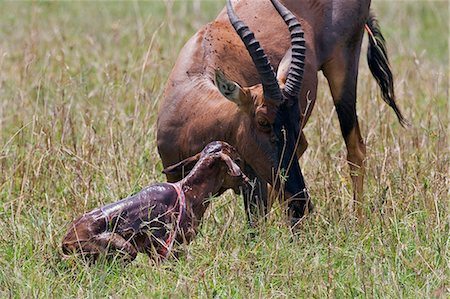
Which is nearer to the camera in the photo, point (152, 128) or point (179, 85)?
point (179, 85)

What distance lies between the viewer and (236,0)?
7.80 metres

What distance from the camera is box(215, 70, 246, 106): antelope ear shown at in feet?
21.4

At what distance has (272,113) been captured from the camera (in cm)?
654

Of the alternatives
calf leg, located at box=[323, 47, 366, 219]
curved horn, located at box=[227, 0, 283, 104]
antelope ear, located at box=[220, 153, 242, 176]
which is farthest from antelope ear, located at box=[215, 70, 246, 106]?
calf leg, located at box=[323, 47, 366, 219]

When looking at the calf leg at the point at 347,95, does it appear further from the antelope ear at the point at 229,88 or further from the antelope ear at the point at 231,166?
the antelope ear at the point at 231,166

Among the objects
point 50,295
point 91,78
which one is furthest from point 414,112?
point 50,295

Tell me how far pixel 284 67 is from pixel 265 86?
0.49 metres

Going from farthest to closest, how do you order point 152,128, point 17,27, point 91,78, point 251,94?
1. point 17,27
2. point 91,78
3. point 152,128
4. point 251,94

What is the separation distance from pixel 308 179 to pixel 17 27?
594 cm

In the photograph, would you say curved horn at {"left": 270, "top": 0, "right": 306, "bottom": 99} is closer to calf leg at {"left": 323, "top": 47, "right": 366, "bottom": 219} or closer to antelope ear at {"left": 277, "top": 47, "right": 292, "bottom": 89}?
antelope ear at {"left": 277, "top": 47, "right": 292, "bottom": 89}

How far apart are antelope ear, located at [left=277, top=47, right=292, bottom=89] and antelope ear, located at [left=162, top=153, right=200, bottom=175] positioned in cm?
80

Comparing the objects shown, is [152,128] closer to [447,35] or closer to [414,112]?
[414,112]

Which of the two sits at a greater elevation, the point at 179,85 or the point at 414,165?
the point at 179,85

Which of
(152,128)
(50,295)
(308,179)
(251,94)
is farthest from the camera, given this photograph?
(152,128)
